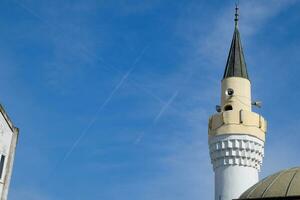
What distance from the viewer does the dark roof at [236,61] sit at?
3516 centimetres

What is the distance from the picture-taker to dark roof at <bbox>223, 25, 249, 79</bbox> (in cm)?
3516

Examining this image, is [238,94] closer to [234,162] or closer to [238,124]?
[238,124]

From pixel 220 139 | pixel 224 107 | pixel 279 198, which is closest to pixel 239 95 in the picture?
pixel 224 107

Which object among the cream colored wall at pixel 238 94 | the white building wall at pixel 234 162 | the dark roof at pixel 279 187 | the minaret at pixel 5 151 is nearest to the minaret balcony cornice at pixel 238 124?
the white building wall at pixel 234 162

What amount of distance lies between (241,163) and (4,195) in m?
16.9

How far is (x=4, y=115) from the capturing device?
63.1 feet

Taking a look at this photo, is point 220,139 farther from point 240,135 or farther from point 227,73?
point 227,73

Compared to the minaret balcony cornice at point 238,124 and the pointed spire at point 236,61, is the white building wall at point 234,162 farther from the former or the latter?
the pointed spire at point 236,61

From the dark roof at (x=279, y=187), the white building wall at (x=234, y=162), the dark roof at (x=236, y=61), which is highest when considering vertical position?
the dark roof at (x=236, y=61)

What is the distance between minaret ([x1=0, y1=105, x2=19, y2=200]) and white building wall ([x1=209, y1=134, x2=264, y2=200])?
50.4 ft

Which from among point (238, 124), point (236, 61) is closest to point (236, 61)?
point (236, 61)

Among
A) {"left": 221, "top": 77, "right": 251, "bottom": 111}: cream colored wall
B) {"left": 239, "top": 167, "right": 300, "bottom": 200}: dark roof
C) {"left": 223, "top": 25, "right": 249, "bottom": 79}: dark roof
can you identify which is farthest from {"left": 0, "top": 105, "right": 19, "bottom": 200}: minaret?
{"left": 223, "top": 25, "right": 249, "bottom": 79}: dark roof

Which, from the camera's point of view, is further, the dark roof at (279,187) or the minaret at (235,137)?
the minaret at (235,137)

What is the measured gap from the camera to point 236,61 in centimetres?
3597
